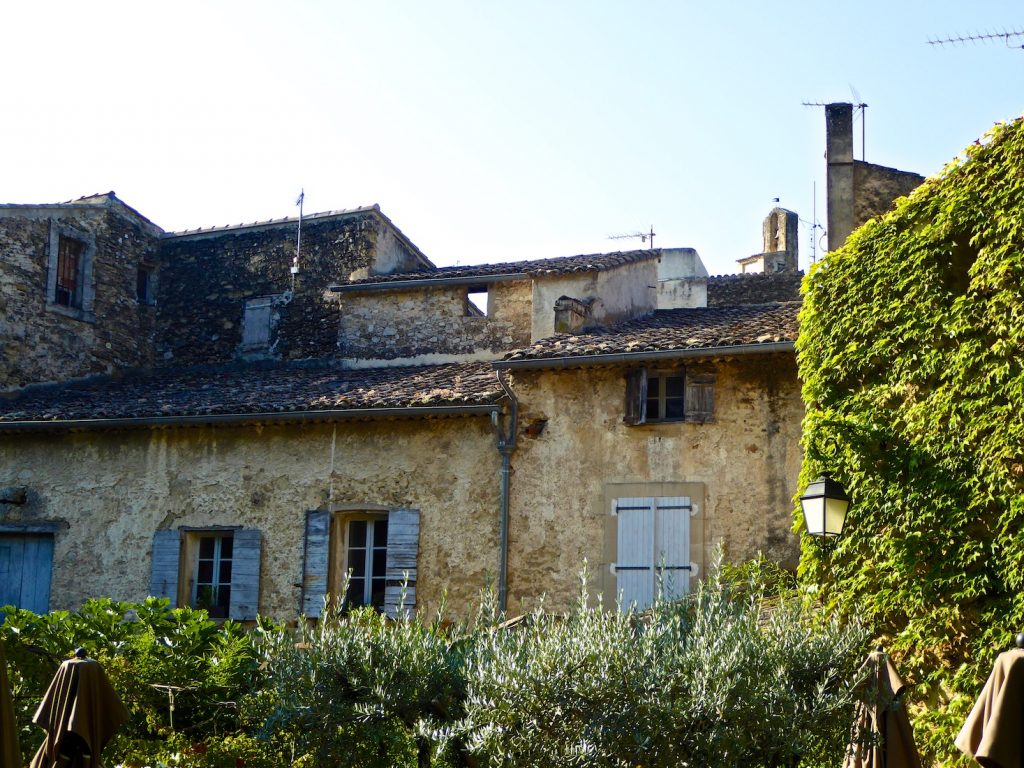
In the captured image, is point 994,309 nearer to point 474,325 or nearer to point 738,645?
point 738,645

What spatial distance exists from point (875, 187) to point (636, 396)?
5.41 meters

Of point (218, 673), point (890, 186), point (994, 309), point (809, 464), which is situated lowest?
point (218, 673)

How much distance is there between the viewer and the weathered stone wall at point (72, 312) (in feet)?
63.2

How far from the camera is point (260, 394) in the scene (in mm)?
16766

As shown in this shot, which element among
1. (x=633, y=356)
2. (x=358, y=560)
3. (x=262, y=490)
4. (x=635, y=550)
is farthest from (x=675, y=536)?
(x=262, y=490)

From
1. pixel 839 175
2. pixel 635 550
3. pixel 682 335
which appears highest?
pixel 839 175

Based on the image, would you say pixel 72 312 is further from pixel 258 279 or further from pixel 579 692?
pixel 579 692

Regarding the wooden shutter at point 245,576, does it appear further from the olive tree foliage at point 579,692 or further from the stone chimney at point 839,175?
the stone chimney at point 839,175

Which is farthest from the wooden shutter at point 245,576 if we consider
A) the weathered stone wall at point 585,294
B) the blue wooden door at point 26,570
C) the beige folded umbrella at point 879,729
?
the beige folded umbrella at point 879,729

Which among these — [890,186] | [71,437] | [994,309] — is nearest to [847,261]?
[994,309]

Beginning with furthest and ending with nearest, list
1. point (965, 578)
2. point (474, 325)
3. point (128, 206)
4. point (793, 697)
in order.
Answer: point (128, 206)
point (474, 325)
point (965, 578)
point (793, 697)

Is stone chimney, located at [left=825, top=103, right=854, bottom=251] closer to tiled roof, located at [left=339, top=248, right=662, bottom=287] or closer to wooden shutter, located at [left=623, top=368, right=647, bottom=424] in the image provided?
tiled roof, located at [left=339, top=248, right=662, bottom=287]

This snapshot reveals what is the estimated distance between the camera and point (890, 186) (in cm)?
1775

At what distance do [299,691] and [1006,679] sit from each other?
408cm
